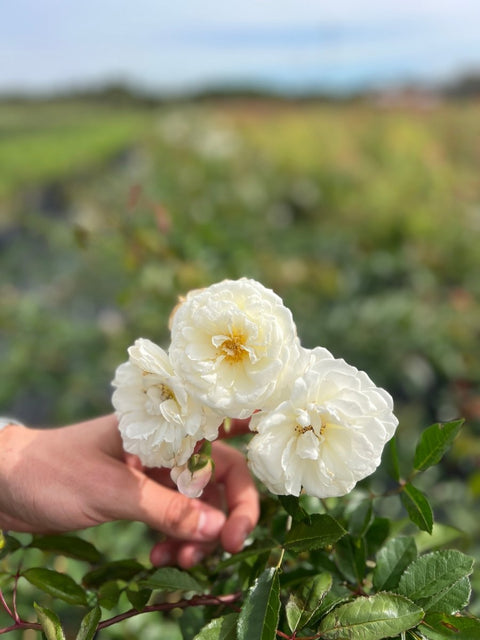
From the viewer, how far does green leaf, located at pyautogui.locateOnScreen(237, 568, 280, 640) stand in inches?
19.4

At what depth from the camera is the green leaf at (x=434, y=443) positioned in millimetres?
566

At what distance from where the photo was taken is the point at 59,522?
→ 70cm

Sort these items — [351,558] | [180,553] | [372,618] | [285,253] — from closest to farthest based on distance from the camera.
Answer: [372,618] < [351,558] < [180,553] < [285,253]

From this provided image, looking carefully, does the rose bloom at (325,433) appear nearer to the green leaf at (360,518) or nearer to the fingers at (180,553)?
the green leaf at (360,518)

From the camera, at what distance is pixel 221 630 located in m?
0.53

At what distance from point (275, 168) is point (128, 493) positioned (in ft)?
15.6

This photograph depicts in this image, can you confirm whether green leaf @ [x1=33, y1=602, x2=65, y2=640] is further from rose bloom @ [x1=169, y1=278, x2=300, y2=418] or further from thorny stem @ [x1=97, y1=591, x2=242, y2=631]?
rose bloom @ [x1=169, y1=278, x2=300, y2=418]

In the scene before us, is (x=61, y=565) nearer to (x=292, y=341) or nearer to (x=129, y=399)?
(x=129, y=399)

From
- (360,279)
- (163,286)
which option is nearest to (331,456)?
(163,286)

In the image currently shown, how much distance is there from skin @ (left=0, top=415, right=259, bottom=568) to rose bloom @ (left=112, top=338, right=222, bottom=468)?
0.15 meters

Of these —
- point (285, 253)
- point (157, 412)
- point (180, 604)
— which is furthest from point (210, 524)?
point (285, 253)

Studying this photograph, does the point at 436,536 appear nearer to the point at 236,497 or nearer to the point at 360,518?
the point at 360,518

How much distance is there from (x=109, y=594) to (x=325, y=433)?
0.99 ft

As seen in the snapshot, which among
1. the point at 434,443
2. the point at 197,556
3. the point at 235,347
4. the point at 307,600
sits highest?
the point at 235,347
